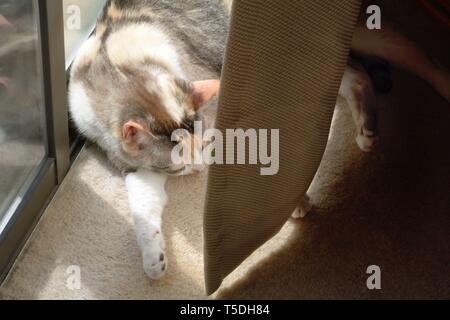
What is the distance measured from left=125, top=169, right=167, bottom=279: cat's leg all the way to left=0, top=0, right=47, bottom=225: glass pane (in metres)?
0.23

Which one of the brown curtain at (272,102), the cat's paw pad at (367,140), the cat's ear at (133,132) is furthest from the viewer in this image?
the cat's paw pad at (367,140)

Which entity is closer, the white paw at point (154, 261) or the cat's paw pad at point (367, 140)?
the white paw at point (154, 261)

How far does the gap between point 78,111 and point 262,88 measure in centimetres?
65

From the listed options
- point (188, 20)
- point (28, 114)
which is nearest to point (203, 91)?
point (188, 20)

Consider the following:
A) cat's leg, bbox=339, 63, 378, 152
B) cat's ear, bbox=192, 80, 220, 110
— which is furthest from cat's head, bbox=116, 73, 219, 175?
cat's leg, bbox=339, 63, 378, 152

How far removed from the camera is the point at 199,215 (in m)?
1.45

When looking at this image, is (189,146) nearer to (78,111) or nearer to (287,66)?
(78,111)

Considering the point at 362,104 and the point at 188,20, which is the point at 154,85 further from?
the point at 362,104

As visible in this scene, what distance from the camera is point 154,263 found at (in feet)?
4.24

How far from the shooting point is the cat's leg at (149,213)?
4.26 feet

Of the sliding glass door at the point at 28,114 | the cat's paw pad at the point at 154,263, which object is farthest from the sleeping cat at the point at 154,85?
the sliding glass door at the point at 28,114

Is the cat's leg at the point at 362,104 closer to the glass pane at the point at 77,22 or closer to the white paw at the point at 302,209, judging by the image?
the white paw at the point at 302,209

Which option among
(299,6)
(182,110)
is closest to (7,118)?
(182,110)

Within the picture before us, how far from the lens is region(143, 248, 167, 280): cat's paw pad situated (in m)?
1.29
